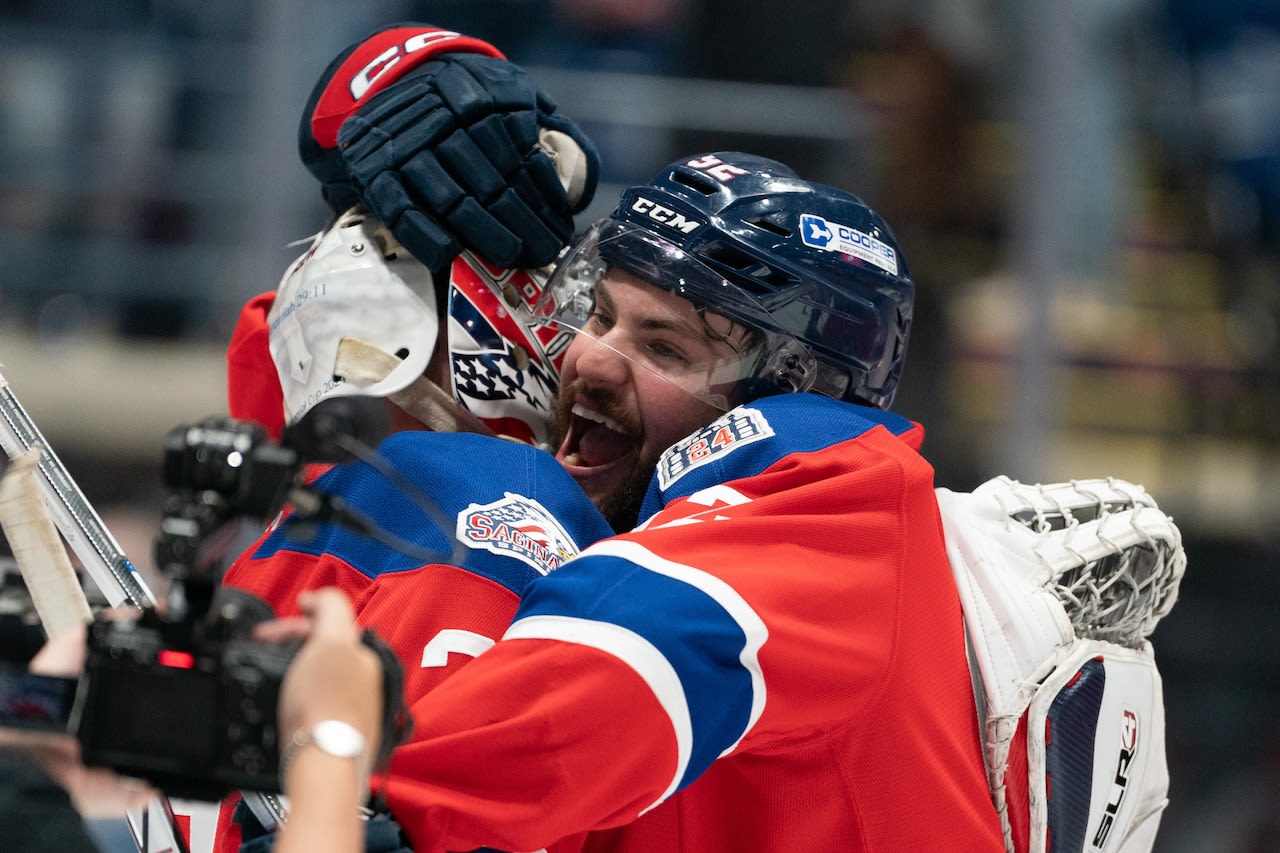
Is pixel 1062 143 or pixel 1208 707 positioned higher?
pixel 1062 143

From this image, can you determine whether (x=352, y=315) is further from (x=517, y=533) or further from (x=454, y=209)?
(x=517, y=533)

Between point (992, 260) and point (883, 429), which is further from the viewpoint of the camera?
point (992, 260)

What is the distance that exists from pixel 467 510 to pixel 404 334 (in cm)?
48

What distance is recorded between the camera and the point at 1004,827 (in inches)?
77.2

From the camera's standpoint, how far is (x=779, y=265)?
213cm

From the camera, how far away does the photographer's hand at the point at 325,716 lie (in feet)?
3.94

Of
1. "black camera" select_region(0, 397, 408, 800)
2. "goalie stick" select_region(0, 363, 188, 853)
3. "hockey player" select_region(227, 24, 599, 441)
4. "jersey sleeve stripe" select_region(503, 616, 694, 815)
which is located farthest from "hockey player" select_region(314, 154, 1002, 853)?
"goalie stick" select_region(0, 363, 188, 853)

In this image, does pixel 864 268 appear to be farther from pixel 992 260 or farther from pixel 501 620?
pixel 992 260

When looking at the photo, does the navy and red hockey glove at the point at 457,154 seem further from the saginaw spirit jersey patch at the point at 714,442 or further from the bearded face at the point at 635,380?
the saginaw spirit jersey patch at the point at 714,442

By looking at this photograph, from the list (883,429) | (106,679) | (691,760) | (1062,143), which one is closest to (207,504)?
(106,679)

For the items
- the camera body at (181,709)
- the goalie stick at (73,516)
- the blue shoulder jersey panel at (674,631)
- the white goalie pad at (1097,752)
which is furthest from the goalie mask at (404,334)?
the camera body at (181,709)

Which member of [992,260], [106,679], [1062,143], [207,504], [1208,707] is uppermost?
Result: [207,504]

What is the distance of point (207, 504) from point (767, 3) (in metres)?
4.99

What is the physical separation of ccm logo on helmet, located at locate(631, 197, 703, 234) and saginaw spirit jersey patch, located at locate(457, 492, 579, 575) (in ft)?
1.46
